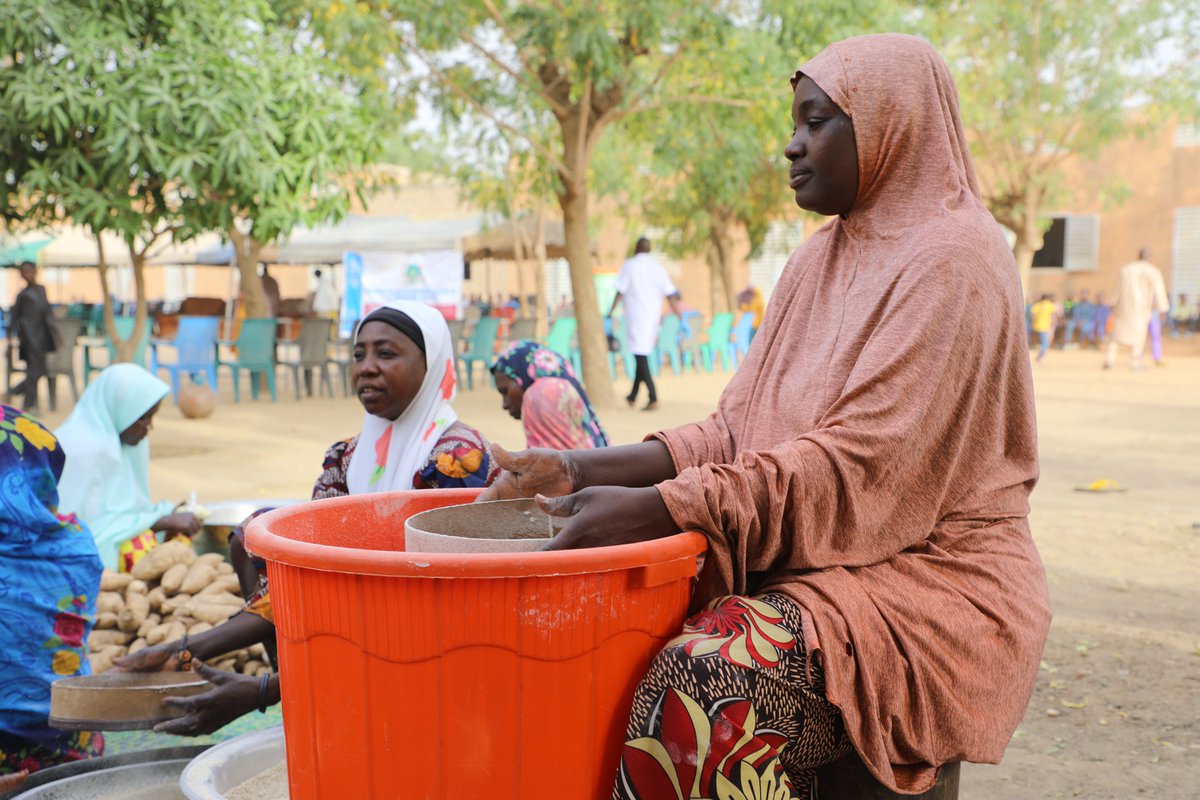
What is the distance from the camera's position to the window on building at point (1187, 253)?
84.3ft

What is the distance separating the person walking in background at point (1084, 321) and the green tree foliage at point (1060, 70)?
419 centimetres

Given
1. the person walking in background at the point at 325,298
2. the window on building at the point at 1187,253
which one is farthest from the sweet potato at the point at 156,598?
the window on building at the point at 1187,253

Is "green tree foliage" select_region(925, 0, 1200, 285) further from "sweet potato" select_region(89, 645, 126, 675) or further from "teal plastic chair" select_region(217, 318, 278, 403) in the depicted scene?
"sweet potato" select_region(89, 645, 126, 675)

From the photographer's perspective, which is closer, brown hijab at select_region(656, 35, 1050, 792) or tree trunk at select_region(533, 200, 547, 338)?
brown hijab at select_region(656, 35, 1050, 792)

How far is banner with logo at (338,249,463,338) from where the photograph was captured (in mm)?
12719

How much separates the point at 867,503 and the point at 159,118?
22.1ft

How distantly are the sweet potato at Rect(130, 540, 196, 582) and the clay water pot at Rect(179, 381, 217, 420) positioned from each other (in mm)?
7634

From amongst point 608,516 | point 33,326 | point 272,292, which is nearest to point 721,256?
point 272,292

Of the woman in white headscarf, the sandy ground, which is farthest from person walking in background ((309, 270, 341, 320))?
the woman in white headscarf

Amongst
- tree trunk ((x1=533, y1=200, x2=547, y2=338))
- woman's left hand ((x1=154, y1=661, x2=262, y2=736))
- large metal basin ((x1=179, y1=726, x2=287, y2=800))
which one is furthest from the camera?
tree trunk ((x1=533, y1=200, x2=547, y2=338))

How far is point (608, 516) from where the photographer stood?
167cm

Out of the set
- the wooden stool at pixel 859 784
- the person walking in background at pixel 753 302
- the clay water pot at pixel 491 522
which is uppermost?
the clay water pot at pixel 491 522

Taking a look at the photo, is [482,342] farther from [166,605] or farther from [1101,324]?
[1101,324]

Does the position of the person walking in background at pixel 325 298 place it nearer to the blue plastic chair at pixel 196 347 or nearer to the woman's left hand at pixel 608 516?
the blue plastic chair at pixel 196 347
